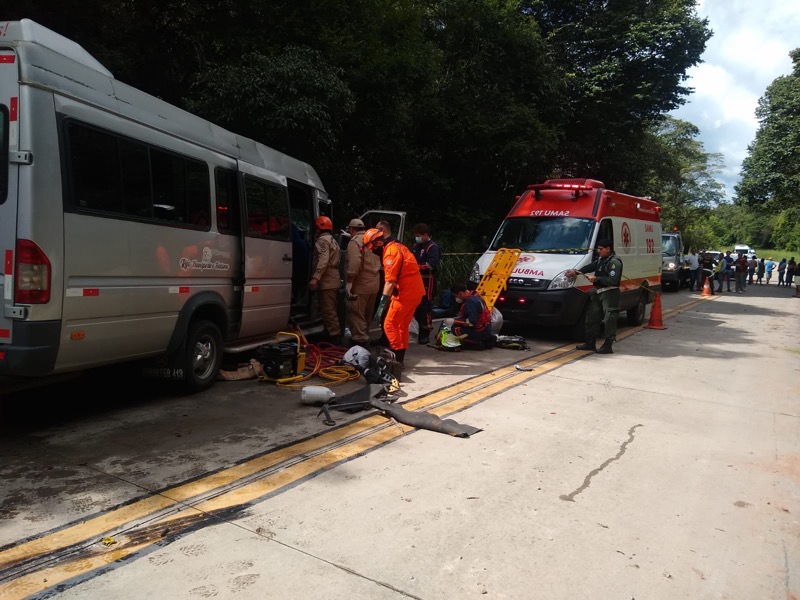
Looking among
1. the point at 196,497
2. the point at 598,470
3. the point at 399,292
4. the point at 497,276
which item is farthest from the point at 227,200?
the point at 497,276

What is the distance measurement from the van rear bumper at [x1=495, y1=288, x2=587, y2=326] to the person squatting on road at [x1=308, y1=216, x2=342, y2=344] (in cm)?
316

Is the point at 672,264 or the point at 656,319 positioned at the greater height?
the point at 672,264

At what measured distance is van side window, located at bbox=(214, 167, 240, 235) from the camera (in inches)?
251

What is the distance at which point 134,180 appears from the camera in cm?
514

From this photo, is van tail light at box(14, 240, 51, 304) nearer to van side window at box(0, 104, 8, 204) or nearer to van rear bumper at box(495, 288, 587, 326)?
van side window at box(0, 104, 8, 204)

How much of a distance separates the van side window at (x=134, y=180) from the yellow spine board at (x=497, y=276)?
519 cm

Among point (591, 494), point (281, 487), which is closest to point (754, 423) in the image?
point (591, 494)

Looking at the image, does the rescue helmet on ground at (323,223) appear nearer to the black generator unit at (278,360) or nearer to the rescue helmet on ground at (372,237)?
the rescue helmet on ground at (372,237)

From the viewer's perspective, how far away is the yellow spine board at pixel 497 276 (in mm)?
9938

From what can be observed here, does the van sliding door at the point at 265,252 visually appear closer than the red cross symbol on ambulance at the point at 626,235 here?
Yes

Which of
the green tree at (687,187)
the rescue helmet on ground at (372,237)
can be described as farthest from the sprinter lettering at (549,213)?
the green tree at (687,187)

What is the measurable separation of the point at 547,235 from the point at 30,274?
28.1 feet

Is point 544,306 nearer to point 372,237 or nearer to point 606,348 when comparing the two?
point 606,348

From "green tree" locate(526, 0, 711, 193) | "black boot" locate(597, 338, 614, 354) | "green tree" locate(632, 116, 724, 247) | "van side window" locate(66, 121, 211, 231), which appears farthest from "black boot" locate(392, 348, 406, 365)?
"green tree" locate(632, 116, 724, 247)
